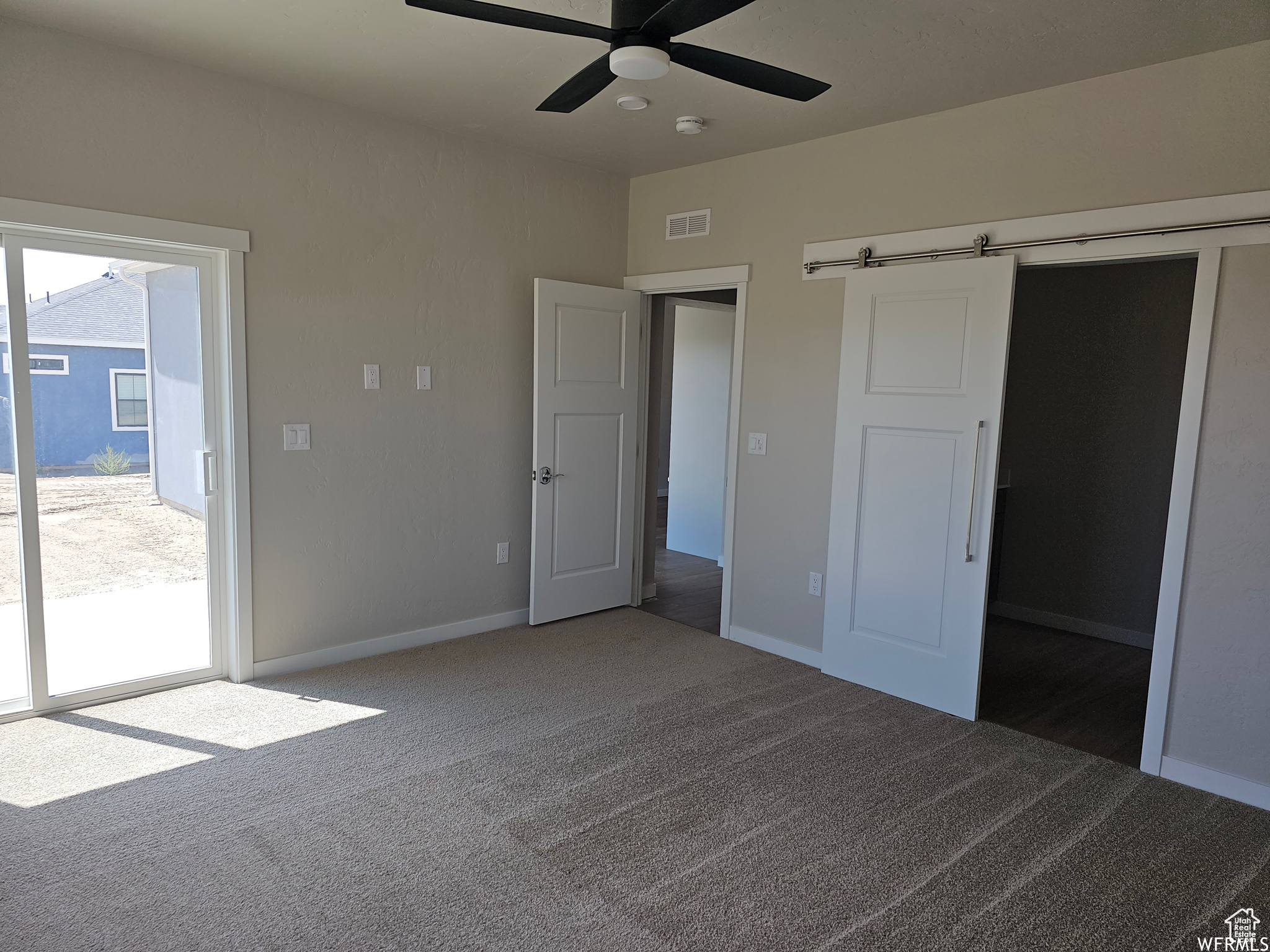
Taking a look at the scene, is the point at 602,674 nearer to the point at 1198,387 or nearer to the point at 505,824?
the point at 505,824

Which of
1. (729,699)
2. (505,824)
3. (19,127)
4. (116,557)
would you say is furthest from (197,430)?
(729,699)

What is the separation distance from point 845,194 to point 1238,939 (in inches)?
127

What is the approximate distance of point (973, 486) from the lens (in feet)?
11.2

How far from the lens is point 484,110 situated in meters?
3.68

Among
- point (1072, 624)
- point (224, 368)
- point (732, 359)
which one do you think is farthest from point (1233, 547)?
point (224, 368)

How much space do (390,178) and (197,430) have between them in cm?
152

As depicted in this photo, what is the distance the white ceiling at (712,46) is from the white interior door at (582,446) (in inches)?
44.6

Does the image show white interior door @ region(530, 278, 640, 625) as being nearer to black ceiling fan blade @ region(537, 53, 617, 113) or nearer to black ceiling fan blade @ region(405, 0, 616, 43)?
black ceiling fan blade @ region(537, 53, 617, 113)

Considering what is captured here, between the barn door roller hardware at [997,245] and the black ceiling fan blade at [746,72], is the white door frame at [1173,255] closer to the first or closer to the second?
the barn door roller hardware at [997,245]

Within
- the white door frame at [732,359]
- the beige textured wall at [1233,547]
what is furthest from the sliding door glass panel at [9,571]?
the beige textured wall at [1233,547]

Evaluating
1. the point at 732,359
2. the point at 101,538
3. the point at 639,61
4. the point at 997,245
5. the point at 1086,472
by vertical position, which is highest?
the point at 639,61

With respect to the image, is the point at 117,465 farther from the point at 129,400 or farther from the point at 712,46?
the point at 712,46

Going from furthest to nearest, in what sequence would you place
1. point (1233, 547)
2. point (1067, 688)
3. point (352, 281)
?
point (1067, 688) < point (352, 281) < point (1233, 547)

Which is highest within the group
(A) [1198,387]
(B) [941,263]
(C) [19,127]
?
(C) [19,127]
